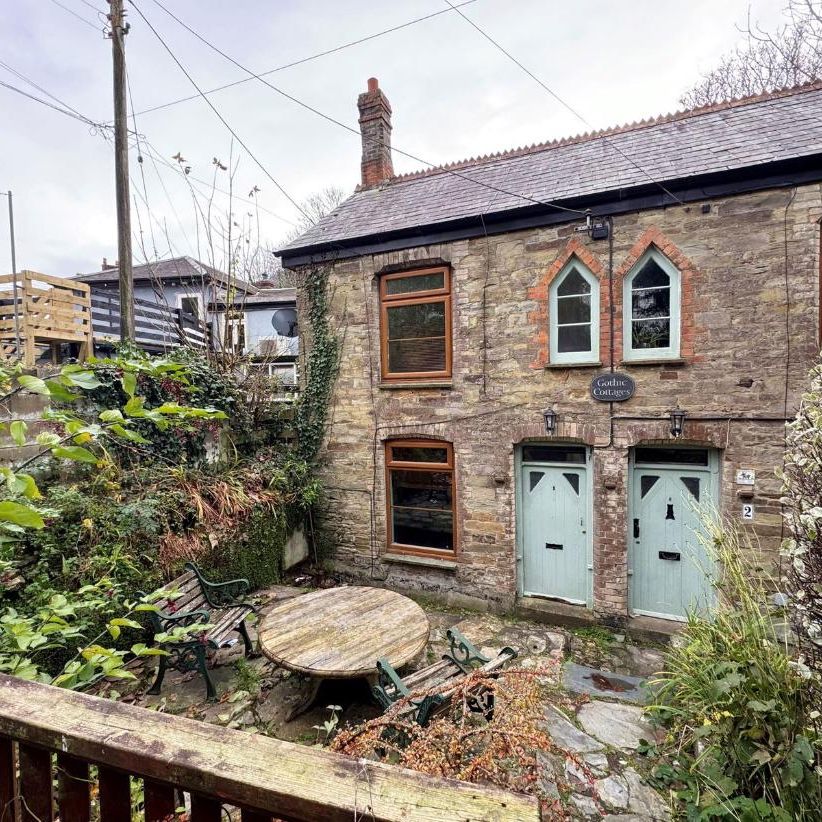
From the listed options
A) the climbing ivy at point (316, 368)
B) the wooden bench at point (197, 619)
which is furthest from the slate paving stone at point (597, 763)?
the climbing ivy at point (316, 368)

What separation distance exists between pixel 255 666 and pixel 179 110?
8.61 meters

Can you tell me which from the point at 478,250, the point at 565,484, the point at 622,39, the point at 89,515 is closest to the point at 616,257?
the point at 478,250

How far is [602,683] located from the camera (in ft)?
17.0

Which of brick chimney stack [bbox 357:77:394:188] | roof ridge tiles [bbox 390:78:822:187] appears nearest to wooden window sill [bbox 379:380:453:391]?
roof ridge tiles [bbox 390:78:822:187]

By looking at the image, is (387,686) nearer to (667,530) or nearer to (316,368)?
(667,530)

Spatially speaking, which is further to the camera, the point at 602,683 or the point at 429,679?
the point at 602,683

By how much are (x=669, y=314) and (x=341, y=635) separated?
19.0 ft

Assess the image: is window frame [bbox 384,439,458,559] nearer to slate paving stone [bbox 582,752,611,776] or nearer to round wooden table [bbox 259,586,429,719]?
round wooden table [bbox 259,586,429,719]

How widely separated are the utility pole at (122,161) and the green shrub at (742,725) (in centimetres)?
860

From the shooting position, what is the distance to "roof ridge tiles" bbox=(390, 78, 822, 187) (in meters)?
6.75

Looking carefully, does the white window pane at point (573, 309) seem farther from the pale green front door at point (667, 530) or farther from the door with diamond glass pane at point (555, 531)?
the door with diamond glass pane at point (555, 531)

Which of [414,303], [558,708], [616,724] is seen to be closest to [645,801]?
[616,724]

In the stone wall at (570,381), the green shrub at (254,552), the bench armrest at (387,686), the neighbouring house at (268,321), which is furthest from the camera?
the neighbouring house at (268,321)

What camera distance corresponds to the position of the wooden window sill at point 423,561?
7.39 meters
